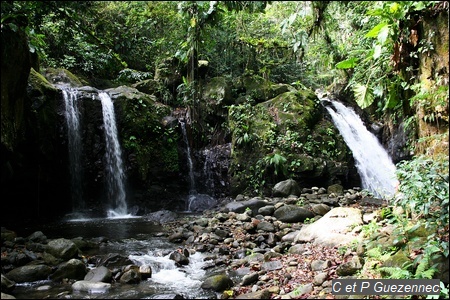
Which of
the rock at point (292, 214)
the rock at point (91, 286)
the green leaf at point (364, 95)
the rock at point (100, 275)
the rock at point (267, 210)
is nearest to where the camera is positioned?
the rock at point (91, 286)

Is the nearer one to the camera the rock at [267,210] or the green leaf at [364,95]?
the green leaf at [364,95]

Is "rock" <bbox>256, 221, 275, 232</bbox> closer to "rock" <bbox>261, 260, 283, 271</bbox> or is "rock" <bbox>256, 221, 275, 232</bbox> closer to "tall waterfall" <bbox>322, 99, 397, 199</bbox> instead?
"rock" <bbox>261, 260, 283, 271</bbox>

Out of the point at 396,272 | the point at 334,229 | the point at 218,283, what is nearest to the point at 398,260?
the point at 396,272

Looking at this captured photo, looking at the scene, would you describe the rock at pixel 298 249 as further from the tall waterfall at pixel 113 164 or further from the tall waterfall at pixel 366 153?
the tall waterfall at pixel 113 164

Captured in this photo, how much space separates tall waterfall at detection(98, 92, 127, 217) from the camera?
12031 millimetres

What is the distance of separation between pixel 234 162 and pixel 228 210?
2822mm

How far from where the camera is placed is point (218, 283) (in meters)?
4.95

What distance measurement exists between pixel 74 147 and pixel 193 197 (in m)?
4.47

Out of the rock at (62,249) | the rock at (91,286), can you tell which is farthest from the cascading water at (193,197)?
the rock at (91,286)

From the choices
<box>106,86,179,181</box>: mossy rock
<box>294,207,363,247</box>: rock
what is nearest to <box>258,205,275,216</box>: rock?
<box>294,207,363,247</box>: rock

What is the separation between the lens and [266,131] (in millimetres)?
12664

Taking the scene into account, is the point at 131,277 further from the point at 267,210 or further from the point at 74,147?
the point at 74,147

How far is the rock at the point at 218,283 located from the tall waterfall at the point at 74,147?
8098mm

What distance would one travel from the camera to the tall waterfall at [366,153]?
12.6 m
